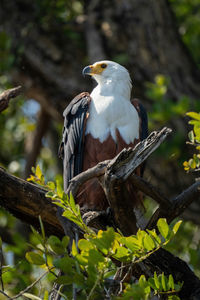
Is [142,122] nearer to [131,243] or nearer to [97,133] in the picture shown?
[97,133]

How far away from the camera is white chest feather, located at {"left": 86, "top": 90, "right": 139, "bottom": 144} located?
468 centimetres

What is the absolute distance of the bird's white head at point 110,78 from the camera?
506cm

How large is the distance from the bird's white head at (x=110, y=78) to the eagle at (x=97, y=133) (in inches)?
1.5

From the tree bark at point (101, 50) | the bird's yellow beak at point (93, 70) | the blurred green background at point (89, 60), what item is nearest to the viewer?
the bird's yellow beak at point (93, 70)

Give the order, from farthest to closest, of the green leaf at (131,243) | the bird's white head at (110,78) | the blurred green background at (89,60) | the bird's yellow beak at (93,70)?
the blurred green background at (89,60) → the bird's yellow beak at (93,70) → the bird's white head at (110,78) → the green leaf at (131,243)

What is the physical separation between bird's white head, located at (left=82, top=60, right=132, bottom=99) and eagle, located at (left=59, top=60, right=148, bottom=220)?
39 mm

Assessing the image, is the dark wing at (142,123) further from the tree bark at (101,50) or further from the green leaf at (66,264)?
the green leaf at (66,264)

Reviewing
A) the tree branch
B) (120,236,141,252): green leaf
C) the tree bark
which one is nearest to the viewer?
(120,236,141,252): green leaf

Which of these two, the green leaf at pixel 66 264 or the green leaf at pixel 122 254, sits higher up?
the green leaf at pixel 66 264

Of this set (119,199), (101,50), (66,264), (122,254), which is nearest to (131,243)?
(122,254)

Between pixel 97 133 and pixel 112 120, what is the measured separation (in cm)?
18

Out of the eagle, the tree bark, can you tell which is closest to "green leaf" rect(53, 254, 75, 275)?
the eagle

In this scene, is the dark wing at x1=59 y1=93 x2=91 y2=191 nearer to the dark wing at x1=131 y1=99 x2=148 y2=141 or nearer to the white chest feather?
the white chest feather

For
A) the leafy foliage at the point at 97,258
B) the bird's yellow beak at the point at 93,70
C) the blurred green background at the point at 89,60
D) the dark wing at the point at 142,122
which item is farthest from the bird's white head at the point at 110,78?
the leafy foliage at the point at 97,258
